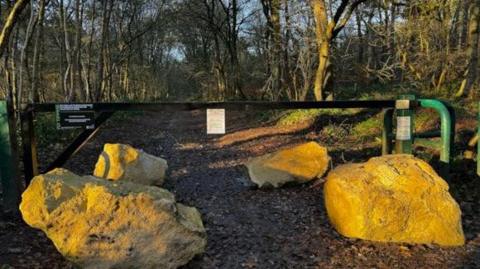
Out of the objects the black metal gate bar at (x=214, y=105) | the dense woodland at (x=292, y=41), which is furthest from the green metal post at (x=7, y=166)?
the dense woodland at (x=292, y=41)

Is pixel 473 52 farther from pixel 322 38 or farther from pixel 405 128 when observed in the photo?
pixel 405 128

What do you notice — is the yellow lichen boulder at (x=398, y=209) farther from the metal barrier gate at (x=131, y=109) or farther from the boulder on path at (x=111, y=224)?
the boulder on path at (x=111, y=224)

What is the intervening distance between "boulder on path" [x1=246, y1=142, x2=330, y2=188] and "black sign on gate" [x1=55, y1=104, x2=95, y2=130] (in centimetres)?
250

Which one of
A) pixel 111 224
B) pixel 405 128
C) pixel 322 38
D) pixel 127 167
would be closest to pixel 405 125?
pixel 405 128

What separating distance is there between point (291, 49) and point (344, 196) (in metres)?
13.0

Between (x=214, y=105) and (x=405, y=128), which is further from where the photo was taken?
(x=405, y=128)

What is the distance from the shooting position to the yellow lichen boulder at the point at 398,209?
4371 millimetres

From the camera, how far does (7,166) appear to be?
5.00 m

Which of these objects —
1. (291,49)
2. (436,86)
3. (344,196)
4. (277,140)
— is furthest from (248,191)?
(436,86)

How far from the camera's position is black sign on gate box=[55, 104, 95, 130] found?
5.18 m

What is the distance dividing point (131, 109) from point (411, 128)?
156 inches

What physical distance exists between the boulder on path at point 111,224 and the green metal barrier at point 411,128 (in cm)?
347

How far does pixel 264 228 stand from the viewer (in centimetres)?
482

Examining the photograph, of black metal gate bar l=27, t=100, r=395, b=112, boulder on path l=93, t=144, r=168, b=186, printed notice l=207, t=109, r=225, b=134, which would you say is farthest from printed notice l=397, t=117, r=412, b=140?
boulder on path l=93, t=144, r=168, b=186
